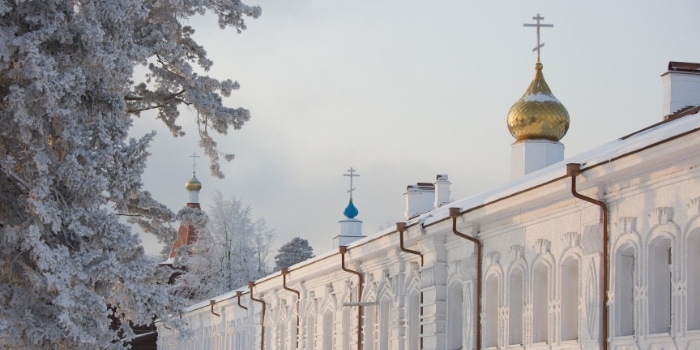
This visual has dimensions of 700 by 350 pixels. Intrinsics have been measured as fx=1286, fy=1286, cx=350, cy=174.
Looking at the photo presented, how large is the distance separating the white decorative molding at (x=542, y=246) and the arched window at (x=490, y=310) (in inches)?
78.6

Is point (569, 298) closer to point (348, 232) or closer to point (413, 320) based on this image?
point (413, 320)

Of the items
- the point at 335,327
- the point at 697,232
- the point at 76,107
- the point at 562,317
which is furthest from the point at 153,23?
the point at 335,327

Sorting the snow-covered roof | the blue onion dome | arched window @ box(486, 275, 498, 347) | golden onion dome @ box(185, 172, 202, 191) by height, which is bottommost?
arched window @ box(486, 275, 498, 347)

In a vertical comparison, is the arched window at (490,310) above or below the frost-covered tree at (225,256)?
below

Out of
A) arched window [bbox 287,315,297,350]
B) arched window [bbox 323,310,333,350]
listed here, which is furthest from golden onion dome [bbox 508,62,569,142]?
arched window [bbox 287,315,297,350]

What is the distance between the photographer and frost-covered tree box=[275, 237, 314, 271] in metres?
69.5

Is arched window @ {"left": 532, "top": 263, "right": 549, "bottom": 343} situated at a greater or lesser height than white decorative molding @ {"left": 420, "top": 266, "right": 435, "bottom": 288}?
lesser

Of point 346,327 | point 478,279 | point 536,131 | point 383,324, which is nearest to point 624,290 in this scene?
point 478,279

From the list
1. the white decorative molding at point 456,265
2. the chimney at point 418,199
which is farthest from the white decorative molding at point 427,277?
the chimney at point 418,199

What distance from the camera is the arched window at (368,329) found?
24.1 meters

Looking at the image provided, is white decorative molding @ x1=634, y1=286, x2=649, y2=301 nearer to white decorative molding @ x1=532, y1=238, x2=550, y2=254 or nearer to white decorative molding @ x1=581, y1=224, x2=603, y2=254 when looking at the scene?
white decorative molding @ x1=581, y1=224, x2=603, y2=254

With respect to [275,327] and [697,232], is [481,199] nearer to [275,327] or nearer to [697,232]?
[697,232]

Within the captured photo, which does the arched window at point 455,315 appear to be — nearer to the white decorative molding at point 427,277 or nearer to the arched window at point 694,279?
the white decorative molding at point 427,277

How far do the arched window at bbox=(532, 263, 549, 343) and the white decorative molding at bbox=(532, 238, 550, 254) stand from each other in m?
0.21
